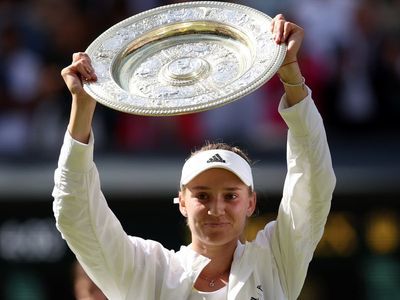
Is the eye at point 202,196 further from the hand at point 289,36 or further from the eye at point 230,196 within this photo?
the hand at point 289,36

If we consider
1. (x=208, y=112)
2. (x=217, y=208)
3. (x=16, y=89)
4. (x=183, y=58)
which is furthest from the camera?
(x=16, y=89)

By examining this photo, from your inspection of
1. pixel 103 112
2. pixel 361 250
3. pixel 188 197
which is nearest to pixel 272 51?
pixel 188 197

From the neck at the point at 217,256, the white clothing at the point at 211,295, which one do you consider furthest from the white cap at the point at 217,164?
the white clothing at the point at 211,295

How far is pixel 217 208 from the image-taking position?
5.06 meters

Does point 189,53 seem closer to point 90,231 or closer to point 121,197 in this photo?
→ point 90,231

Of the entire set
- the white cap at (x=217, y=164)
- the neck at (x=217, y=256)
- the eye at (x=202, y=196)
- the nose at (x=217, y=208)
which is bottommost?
the neck at (x=217, y=256)

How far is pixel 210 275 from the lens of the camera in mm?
5199

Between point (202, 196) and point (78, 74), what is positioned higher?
point (78, 74)

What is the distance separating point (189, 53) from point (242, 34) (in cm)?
23

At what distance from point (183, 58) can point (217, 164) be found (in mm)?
492

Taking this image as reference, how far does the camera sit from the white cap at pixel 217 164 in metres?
5.16

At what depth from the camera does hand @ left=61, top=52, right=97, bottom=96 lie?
16.7 ft

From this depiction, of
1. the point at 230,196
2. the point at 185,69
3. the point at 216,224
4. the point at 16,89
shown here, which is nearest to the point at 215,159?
the point at 230,196

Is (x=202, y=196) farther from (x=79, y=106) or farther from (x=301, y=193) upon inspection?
(x=79, y=106)
